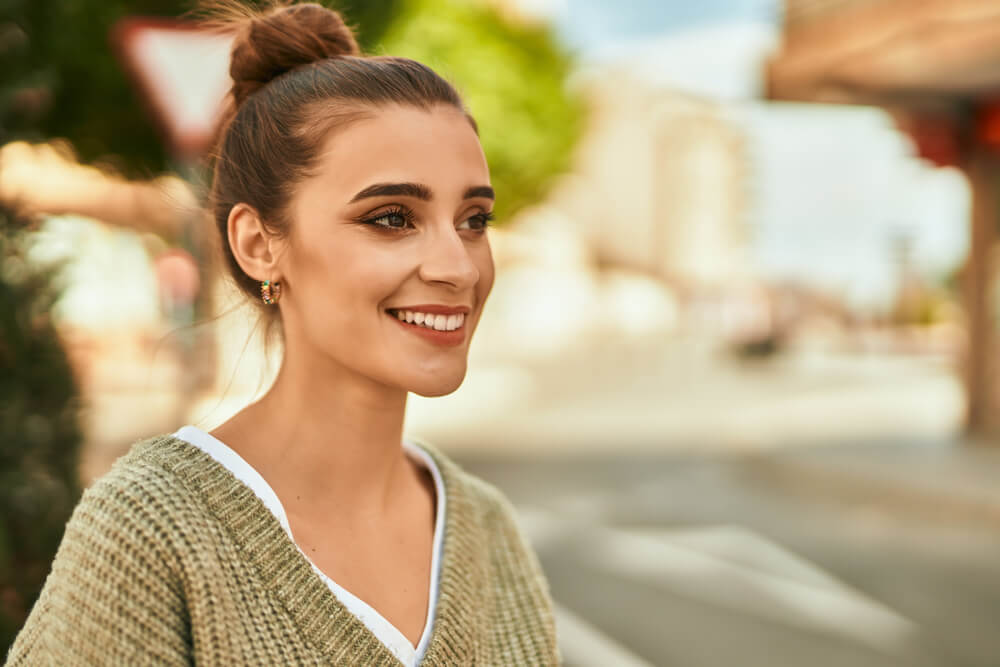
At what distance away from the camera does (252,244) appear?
4.83 feet

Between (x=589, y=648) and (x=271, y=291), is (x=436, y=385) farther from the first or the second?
(x=589, y=648)

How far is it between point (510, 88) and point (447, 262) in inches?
669

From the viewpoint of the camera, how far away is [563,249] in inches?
1490

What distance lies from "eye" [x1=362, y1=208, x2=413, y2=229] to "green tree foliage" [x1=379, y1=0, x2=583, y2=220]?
14.6 m

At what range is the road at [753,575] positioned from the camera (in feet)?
15.9

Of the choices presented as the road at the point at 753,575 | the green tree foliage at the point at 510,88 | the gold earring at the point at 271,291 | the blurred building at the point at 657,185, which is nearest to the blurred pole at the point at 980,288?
the road at the point at 753,575

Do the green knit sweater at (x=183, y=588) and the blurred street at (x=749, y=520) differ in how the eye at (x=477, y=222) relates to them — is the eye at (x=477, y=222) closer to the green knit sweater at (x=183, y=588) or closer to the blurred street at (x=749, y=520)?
the green knit sweater at (x=183, y=588)

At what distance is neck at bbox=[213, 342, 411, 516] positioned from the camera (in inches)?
56.4

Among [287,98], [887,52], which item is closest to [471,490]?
[287,98]

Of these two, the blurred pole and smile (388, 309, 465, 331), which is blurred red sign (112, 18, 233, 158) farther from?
the blurred pole

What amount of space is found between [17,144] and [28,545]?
3.54ft

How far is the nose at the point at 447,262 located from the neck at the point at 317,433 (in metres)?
0.20

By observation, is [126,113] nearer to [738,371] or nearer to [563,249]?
[738,371]

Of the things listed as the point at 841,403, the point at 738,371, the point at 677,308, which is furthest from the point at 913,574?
the point at 677,308
